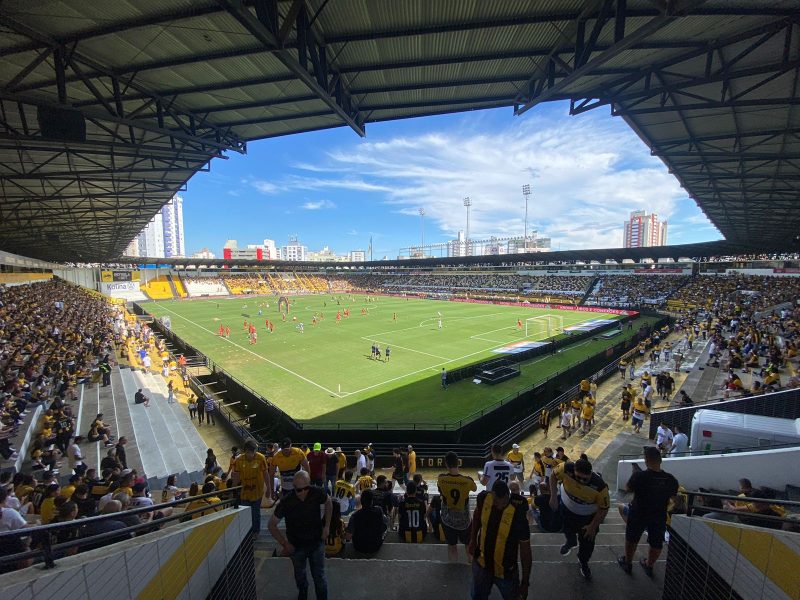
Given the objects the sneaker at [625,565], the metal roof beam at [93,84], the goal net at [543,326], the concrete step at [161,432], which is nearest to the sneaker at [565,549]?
the sneaker at [625,565]

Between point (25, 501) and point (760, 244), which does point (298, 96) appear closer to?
point (25, 501)

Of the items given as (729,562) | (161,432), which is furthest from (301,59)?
(161,432)

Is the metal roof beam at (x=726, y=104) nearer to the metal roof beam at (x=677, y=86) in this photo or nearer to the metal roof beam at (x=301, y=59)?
the metal roof beam at (x=677, y=86)

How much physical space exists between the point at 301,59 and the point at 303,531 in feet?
25.0

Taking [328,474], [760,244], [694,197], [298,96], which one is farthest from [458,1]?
[760,244]

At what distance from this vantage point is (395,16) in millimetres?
7074

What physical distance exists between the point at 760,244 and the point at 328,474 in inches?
2386

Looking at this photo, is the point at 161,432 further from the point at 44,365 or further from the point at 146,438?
the point at 44,365

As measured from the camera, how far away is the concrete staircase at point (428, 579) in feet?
12.6

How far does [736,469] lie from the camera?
25.6 ft

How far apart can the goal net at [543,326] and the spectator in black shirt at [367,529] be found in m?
31.9

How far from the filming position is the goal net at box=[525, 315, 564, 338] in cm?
3509

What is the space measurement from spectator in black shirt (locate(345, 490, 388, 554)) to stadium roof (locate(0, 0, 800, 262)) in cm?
684

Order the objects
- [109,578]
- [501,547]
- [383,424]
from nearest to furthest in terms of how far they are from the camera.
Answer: [109,578] < [501,547] < [383,424]
